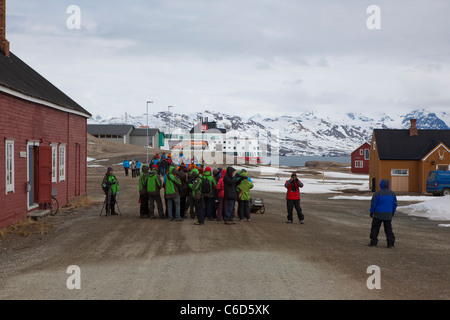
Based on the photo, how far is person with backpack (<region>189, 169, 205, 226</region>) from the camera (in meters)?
15.6

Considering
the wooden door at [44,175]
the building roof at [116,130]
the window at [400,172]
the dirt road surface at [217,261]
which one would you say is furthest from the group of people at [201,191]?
the building roof at [116,130]

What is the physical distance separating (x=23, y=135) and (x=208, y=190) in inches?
263

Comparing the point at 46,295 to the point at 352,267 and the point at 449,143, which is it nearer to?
the point at 352,267

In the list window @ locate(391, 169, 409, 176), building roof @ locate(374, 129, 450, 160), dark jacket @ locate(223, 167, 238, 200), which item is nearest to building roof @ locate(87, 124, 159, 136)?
building roof @ locate(374, 129, 450, 160)

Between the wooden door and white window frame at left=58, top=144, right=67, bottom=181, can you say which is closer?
the wooden door

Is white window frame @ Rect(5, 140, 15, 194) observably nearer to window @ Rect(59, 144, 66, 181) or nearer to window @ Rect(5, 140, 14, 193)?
window @ Rect(5, 140, 14, 193)

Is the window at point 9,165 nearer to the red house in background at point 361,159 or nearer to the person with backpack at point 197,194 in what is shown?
the person with backpack at point 197,194

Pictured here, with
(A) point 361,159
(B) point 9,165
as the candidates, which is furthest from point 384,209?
(A) point 361,159

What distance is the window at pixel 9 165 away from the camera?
48.9 ft

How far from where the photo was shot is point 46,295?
734 centimetres

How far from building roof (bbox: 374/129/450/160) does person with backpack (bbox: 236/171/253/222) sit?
2840cm

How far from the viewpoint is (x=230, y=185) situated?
16.1m
